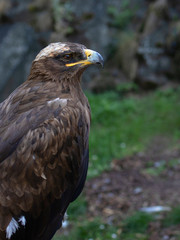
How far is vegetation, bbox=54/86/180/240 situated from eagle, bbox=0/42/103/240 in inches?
61.9

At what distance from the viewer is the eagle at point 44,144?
2.65m

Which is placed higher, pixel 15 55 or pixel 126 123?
pixel 15 55

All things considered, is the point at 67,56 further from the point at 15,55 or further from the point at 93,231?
the point at 15,55

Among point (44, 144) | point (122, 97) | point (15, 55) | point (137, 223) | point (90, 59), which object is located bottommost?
point (122, 97)

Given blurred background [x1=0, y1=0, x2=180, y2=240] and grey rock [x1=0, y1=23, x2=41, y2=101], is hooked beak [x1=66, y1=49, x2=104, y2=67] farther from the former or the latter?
grey rock [x1=0, y1=23, x2=41, y2=101]

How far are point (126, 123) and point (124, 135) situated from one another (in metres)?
0.52

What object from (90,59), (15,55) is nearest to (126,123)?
(15,55)

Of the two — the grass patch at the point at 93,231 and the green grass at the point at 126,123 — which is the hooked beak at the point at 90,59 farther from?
the green grass at the point at 126,123

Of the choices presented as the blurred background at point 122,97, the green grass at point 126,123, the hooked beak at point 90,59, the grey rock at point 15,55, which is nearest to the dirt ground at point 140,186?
the blurred background at point 122,97

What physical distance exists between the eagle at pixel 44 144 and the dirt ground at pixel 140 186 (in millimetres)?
2008

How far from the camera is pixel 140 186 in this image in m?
5.80

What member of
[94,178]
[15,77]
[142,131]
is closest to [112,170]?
[94,178]

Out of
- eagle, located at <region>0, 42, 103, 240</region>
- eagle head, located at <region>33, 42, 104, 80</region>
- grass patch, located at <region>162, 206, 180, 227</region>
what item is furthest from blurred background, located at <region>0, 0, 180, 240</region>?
Answer: eagle head, located at <region>33, 42, 104, 80</region>

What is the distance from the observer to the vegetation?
4738 millimetres
